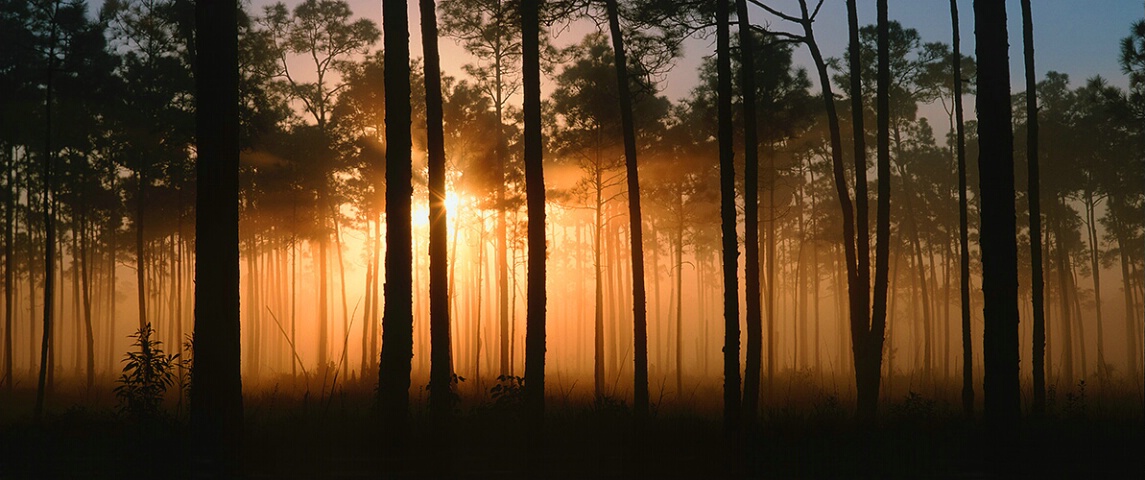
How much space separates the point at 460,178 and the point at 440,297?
16.9 m

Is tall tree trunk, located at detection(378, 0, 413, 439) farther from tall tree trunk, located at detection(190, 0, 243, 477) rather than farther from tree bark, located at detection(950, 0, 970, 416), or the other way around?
tree bark, located at detection(950, 0, 970, 416)

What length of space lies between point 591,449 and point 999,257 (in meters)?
5.42

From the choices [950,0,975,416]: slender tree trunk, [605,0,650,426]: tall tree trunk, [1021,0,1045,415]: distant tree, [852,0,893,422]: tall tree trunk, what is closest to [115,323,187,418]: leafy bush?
[605,0,650,426]: tall tree trunk

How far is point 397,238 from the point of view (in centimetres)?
1123

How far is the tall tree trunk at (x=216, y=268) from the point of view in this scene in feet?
27.2

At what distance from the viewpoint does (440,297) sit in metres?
12.3

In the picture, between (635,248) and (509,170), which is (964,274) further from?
(509,170)

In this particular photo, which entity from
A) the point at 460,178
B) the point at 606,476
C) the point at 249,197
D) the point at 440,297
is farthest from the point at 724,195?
the point at 249,197

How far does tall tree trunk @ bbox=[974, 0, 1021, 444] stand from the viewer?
27.5ft

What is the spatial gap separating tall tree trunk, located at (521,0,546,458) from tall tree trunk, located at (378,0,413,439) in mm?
2238

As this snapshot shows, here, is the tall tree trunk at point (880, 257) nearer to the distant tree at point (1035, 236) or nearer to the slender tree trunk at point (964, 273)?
the slender tree trunk at point (964, 273)

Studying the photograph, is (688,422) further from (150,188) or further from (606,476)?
(150,188)

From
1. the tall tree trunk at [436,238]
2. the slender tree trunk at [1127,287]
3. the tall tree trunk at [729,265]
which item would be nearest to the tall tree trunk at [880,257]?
the tall tree trunk at [729,265]

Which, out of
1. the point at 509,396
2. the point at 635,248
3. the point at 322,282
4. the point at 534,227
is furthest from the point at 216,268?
the point at 322,282
